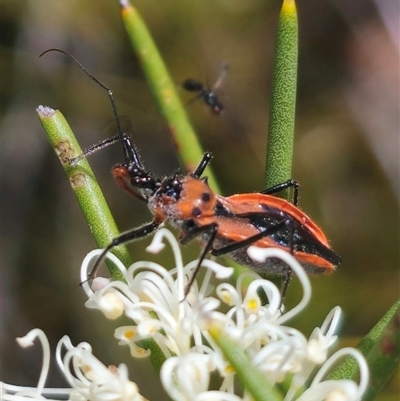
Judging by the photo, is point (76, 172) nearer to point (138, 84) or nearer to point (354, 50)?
point (138, 84)

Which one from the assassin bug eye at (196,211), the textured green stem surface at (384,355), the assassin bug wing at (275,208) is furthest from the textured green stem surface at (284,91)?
the textured green stem surface at (384,355)

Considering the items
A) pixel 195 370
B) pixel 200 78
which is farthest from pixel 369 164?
pixel 195 370

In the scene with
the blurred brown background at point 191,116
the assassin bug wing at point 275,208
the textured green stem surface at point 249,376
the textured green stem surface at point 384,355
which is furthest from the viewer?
the blurred brown background at point 191,116

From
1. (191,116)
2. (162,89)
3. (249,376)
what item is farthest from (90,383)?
(191,116)

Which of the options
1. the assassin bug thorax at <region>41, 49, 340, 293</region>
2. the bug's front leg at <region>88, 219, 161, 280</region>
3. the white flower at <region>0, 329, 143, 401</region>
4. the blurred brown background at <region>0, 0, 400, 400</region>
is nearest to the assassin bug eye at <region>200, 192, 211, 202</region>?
the assassin bug thorax at <region>41, 49, 340, 293</region>

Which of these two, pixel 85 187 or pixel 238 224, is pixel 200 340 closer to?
pixel 238 224

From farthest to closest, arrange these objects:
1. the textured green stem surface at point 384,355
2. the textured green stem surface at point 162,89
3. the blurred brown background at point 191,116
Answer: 1. the blurred brown background at point 191,116
2. the textured green stem surface at point 162,89
3. the textured green stem surface at point 384,355

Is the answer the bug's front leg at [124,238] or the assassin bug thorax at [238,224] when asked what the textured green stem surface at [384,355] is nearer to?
the assassin bug thorax at [238,224]

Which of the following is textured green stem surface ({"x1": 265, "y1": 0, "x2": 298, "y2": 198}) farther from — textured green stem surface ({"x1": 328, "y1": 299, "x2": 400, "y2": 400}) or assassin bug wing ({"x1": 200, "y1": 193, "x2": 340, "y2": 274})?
textured green stem surface ({"x1": 328, "y1": 299, "x2": 400, "y2": 400})
